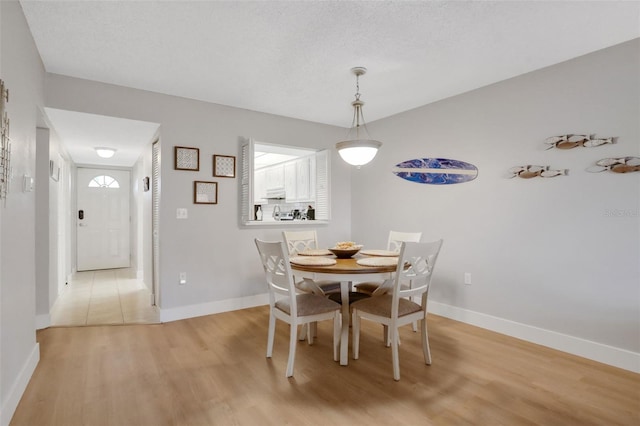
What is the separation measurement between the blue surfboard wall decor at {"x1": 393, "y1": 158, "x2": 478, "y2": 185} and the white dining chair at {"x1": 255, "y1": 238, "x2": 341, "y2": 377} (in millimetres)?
2063

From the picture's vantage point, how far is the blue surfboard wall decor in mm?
3685

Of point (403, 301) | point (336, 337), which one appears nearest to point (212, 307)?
point (336, 337)

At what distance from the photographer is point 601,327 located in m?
2.70

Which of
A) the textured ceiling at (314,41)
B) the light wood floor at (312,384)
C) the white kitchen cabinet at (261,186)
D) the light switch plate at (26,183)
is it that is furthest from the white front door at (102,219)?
the light switch plate at (26,183)

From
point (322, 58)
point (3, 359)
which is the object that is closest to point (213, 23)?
point (322, 58)

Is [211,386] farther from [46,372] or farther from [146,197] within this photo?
[146,197]

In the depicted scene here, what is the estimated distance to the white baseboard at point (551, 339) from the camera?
257cm

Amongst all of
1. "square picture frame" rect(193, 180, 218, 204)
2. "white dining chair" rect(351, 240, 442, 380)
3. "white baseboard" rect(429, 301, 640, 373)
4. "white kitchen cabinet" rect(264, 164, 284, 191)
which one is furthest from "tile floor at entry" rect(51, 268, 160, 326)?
"white baseboard" rect(429, 301, 640, 373)

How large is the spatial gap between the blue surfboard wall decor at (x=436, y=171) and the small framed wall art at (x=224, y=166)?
2.05m

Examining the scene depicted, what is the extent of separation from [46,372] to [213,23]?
2731mm

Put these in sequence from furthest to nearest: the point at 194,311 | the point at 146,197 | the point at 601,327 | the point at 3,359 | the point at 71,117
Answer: the point at 146,197
the point at 194,311
the point at 71,117
the point at 601,327
the point at 3,359

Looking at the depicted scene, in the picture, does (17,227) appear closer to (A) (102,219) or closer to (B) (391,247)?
(B) (391,247)

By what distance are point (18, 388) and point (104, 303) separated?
2497mm

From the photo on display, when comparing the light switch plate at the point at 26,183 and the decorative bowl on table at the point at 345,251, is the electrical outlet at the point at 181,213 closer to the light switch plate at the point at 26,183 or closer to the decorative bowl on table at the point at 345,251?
the light switch plate at the point at 26,183
